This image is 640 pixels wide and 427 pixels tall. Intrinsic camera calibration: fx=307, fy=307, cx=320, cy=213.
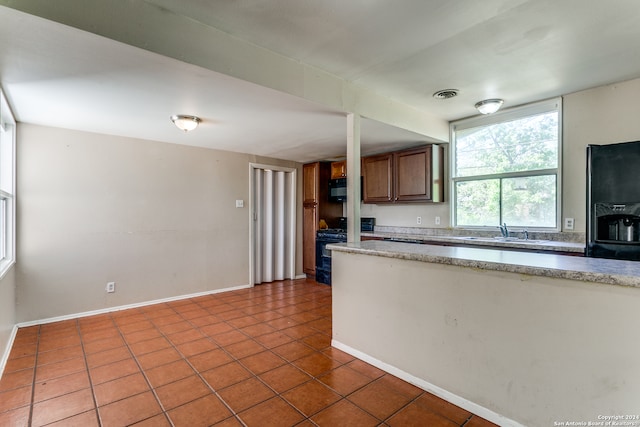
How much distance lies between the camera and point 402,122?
129 inches

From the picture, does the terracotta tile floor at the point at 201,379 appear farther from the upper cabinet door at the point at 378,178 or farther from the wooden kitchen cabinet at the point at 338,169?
the wooden kitchen cabinet at the point at 338,169

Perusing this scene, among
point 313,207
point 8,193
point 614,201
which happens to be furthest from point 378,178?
point 8,193

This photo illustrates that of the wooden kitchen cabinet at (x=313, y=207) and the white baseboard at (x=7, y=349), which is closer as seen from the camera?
the white baseboard at (x=7, y=349)

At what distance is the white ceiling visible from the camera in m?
1.70

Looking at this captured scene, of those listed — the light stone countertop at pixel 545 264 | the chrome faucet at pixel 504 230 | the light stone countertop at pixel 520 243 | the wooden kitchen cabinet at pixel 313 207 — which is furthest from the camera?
the wooden kitchen cabinet at pixel 313 207

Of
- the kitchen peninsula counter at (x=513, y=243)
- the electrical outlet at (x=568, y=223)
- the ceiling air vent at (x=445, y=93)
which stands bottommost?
the kitchen peninsula counter at (x=513, y=243)

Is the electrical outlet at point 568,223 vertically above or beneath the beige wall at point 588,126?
beneath

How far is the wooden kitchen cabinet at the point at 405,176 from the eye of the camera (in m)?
A: 3.98

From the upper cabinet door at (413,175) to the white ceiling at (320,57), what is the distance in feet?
2.85

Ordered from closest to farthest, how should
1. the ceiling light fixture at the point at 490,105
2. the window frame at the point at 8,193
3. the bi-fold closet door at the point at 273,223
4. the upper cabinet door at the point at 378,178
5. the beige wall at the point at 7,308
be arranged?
the beige wall at the point at 7,308
the window frame at the point at 8,193
the ceiling light fixture at the point at 490,105
the upper cabinet door at the point at 378,178
the bi-fold closet door at the point at 273,223

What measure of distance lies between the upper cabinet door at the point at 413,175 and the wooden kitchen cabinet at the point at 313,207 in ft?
4.78

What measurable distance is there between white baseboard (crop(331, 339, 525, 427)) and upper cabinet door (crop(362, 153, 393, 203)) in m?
2.46

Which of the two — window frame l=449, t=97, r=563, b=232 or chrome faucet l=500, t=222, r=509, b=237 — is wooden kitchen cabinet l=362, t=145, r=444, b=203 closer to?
window frame l=449, t=97, r=563, b=232

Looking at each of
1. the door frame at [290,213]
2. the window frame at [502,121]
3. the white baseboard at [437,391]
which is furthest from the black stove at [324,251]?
the white baseboard at [437,391]
